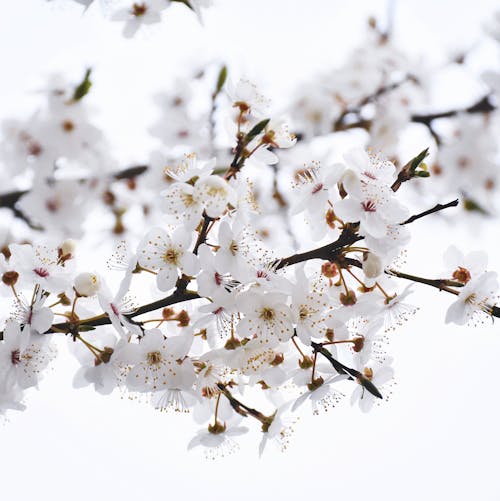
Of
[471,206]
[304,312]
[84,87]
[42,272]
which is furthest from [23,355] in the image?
[471,206]

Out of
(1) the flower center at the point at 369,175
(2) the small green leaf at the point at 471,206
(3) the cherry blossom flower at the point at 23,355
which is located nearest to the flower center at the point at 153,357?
(3) the cherry blossom flower at the point at 23,355

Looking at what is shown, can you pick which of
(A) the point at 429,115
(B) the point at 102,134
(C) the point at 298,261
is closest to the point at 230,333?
(C) the point at 298,261

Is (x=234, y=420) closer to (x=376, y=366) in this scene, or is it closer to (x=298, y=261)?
(x=376, y=366)

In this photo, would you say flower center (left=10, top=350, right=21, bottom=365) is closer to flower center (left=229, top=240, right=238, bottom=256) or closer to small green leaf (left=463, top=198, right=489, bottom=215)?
flower center (left=229, top=240, right=238, bottom=256)

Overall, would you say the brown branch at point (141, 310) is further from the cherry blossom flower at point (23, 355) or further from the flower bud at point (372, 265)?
the flower bud at point (372, 265)

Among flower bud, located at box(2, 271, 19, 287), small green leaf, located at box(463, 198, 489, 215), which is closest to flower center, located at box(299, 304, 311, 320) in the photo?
flower bud, located at box(2, 271, 19, 287)

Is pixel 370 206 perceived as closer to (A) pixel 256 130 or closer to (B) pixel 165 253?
(A) pixel 256 130
